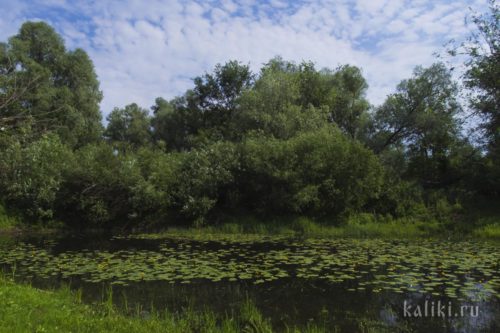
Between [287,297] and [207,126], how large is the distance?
125 ft

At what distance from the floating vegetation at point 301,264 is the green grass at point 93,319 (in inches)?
117

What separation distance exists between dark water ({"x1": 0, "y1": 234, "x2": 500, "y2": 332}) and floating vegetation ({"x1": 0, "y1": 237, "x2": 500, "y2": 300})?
0.11 feet

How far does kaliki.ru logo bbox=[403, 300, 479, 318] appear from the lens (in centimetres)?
891

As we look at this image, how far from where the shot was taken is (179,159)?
2895cm

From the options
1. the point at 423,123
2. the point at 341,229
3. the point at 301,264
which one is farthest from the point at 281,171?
the point at 423,123

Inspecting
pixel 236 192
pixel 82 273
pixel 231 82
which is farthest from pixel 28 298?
pixel 231 82

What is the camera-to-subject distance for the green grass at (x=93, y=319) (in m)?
7.36

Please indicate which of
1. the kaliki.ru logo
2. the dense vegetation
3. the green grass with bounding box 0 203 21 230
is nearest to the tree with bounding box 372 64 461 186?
the dense vegetation

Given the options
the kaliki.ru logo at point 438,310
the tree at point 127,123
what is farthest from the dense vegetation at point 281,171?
the tree at point 127,123

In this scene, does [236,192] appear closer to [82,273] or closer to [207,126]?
[82,273]

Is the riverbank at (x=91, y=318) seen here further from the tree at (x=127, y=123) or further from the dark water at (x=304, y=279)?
the tree at (x=127, y=123)

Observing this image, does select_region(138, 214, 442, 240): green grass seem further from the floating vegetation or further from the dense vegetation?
the floating vegetation

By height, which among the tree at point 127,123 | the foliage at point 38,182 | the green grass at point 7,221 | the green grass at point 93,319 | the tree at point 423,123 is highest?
the tree at point 127,123

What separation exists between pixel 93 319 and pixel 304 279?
6241 mm
